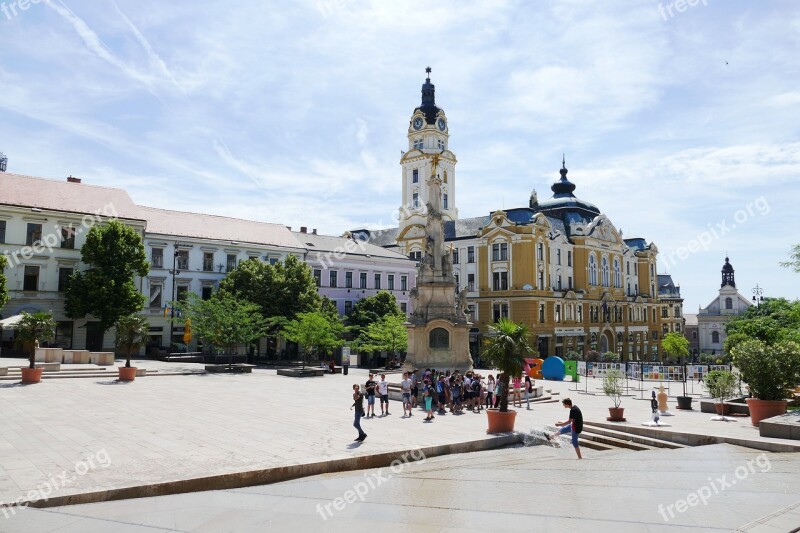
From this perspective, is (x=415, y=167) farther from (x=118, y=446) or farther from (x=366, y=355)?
(x=118, y=446)

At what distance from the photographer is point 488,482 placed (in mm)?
9992

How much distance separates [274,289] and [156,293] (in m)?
10.4

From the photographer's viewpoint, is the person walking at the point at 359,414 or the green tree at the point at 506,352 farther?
the green tree at the point at 506,352

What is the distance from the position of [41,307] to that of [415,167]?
48.2m

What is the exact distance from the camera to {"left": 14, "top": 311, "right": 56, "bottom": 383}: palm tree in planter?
24.6 meters

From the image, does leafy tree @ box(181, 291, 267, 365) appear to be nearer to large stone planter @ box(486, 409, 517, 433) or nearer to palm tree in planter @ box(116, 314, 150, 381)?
palm tree in planter @ box(116, 314, 150, 381)

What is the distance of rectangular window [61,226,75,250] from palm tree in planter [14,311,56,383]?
16622mm

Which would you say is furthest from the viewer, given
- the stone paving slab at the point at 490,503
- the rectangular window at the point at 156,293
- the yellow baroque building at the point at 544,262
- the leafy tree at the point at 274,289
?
the yellow baroque building at the point at 544,262

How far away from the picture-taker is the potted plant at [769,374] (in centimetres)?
1506

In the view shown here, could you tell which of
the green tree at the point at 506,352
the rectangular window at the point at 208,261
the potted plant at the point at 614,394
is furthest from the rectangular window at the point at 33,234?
the potted plant at the point at 614,394

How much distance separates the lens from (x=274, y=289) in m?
43.4

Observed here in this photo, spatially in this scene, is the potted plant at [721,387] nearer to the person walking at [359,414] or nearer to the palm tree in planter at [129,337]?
the person walking at [359,414]

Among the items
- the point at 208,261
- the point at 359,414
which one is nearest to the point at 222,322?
the point at 208,261

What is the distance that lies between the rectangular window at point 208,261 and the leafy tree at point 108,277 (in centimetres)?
796
